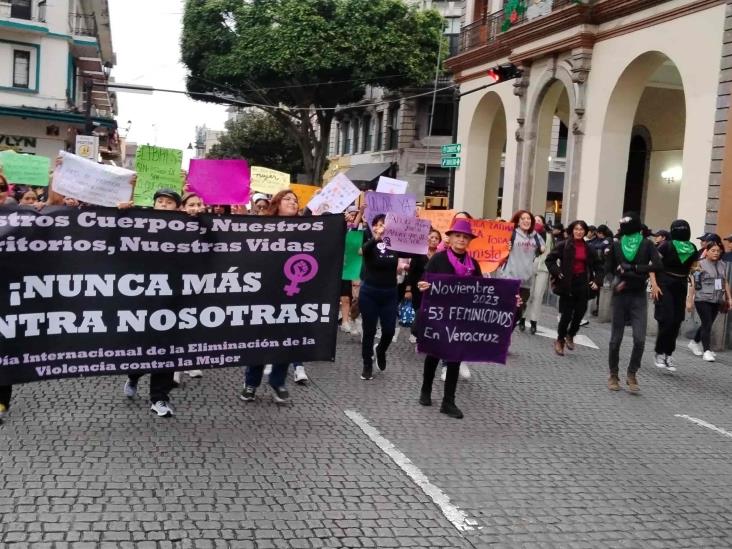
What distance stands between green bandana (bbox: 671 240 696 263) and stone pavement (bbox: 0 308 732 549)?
2.28m

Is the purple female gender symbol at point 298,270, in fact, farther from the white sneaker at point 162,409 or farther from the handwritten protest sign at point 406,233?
the handwritten protest sign at point 406,233

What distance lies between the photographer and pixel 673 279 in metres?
10.1

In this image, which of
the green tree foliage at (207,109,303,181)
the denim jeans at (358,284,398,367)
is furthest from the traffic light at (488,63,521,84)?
the green tree foliage at (207,109,303,181)

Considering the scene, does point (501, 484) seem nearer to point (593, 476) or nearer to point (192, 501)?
point (593, 476)

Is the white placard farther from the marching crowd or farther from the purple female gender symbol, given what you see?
the purple female gender symbol

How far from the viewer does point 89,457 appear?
5.38 meters

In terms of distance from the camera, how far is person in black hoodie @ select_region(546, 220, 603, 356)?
1070cm

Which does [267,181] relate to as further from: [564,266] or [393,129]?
[393,129]

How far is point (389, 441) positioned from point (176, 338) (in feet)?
5.84

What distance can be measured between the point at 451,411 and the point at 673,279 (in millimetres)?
4538

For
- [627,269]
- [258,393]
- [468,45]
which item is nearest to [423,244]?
[627,269]

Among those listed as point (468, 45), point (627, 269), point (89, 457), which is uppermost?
point (468, 45)

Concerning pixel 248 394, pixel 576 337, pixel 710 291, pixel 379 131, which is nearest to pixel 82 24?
pixel 379 131

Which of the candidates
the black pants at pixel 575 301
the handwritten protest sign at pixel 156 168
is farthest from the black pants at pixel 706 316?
the handwritten protest sign at pixel 156 168
